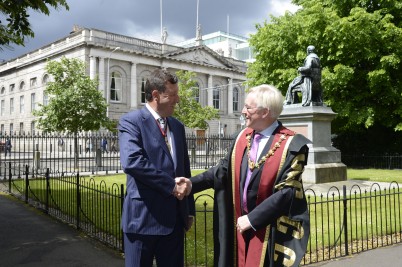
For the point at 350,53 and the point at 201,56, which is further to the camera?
the point at 201,56

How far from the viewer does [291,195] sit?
2811 millimetres

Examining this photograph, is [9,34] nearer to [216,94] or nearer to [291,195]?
[291,195]

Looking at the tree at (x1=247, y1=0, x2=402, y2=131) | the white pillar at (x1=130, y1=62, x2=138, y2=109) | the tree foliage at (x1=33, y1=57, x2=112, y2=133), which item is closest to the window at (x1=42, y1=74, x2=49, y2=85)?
the white pillar at (x1=130, y1=62, x2=138, y2=109)

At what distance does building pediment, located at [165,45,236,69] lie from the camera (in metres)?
51.9

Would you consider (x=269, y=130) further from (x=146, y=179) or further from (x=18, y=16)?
(x=18, y=16)

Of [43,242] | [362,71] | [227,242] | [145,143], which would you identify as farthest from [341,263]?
[362,71]

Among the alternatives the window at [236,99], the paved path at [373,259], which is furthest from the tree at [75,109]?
the window at [236,99]

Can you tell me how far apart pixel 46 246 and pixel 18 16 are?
420 cm

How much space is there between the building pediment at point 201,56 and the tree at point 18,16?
43204 millimetres

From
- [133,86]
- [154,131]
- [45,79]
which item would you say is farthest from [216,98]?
[154,131]

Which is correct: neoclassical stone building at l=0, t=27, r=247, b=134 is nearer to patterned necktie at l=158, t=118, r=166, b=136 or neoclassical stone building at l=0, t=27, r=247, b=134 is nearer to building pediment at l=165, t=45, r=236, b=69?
building pediment at l=165, t=45, r=236, b=69

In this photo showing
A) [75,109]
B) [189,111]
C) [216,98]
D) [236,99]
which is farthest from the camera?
[236,99]

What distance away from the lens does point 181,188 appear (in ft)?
9.87

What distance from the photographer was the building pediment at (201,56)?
170ft
